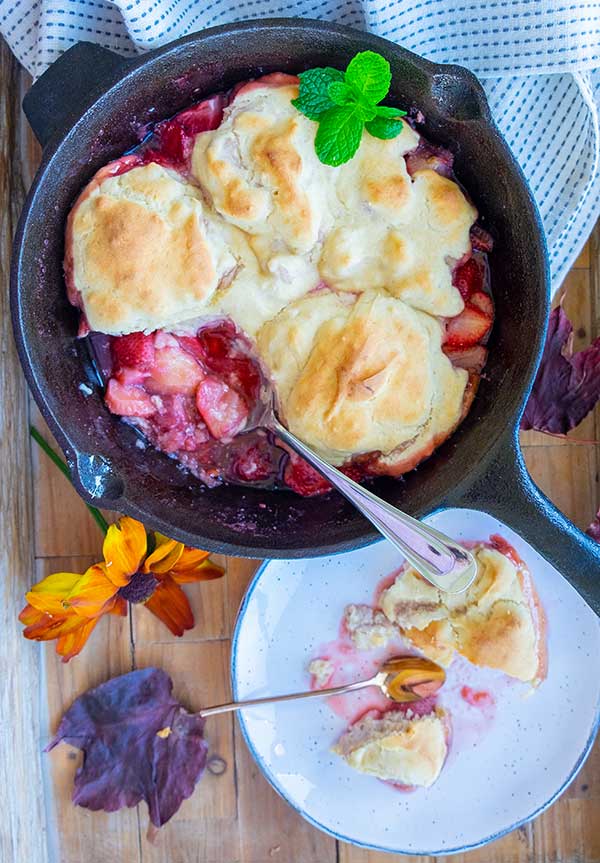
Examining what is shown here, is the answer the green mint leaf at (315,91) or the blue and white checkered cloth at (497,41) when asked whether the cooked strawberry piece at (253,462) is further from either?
the blue and white checkered cloth at (497,41)

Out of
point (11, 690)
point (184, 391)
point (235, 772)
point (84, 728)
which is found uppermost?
point (184, 391)

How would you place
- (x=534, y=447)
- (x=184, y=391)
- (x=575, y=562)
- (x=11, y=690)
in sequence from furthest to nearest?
(x=534, y=447), (x=11, y=690), (x=184, y=391), (x=575, y=562)

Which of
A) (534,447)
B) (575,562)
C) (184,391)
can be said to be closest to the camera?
(575,562)

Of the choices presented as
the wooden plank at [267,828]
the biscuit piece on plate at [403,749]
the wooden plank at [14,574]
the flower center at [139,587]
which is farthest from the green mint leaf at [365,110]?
the wooden plank at [267,828]

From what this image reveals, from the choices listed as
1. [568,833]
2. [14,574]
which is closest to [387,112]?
[14,574]

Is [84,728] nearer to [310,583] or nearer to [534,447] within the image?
[310,583]

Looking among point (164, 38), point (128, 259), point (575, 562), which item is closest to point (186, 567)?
point (128, 259)

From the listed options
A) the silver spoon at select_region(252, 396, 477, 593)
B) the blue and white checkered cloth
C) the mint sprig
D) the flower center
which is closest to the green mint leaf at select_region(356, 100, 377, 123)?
the mint sprig
